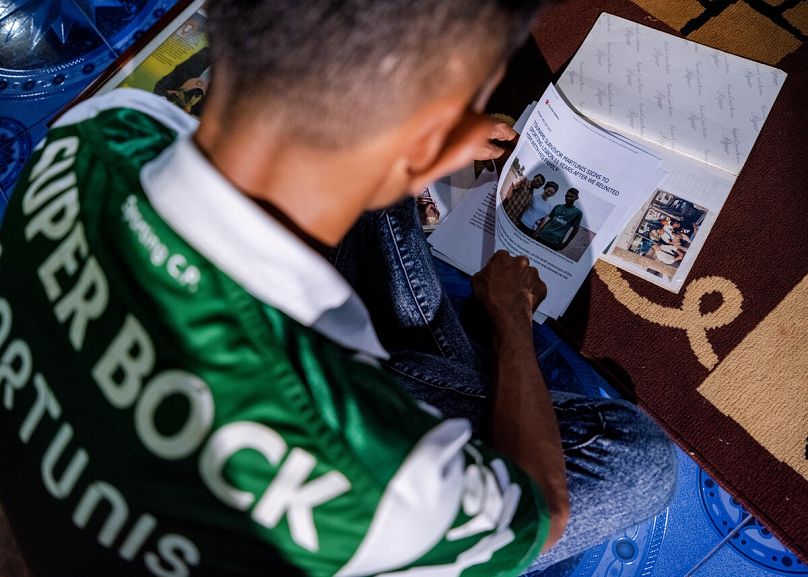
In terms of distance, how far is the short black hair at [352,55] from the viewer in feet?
1.34

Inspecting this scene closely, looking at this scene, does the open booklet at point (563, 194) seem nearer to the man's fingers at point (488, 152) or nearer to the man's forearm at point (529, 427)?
the man's fingers at point (488, 152)

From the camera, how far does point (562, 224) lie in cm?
96

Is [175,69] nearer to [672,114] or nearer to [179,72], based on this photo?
[179,72]

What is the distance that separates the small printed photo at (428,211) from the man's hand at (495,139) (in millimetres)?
92

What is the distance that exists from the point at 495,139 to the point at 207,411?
2.28 ft

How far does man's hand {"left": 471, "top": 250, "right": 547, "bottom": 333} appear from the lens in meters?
0.84

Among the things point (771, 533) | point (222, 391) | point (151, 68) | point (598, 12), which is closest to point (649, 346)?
point (771, 533)

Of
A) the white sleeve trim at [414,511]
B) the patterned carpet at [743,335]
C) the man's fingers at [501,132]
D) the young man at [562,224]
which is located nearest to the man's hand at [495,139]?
the man's fingers at [501,132]

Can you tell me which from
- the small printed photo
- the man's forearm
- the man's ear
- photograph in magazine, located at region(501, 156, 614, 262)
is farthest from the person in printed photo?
the man's ear

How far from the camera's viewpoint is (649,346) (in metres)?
0.98

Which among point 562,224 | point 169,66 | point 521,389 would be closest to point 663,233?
point 562,224

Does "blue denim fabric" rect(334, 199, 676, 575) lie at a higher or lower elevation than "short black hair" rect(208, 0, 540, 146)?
lower

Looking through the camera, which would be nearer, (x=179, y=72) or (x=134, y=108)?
(x=134, y=108)

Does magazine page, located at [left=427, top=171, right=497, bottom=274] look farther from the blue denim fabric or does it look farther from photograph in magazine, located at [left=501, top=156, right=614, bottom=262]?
the blue denim fabric
